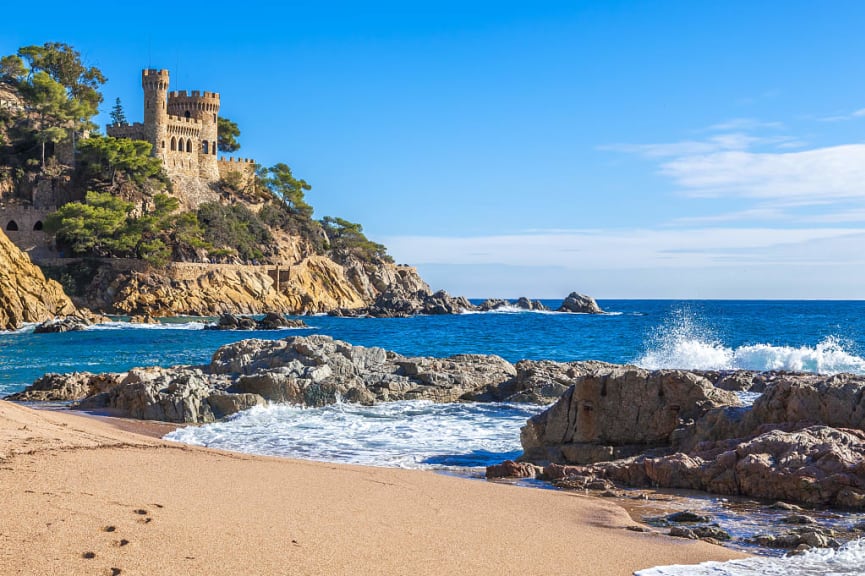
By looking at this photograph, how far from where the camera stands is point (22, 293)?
155ft

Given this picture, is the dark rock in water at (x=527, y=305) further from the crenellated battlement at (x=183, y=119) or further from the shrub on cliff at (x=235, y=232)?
the crenellated battlement at (x=183, y=119)

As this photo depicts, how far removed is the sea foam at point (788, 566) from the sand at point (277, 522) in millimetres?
186

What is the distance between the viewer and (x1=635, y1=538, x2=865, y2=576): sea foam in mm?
5387

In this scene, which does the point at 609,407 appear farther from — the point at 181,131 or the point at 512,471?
the point at 181,131

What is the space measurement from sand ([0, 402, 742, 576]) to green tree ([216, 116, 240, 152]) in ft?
284

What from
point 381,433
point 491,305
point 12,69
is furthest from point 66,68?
point 381,433

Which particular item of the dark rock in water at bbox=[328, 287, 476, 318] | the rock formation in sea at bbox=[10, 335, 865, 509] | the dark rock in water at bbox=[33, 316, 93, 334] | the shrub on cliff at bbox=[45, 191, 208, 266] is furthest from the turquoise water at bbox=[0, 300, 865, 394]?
the shrub on cliff at bbox=[45, 191, 208, 266]

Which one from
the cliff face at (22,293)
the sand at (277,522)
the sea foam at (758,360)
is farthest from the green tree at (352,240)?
the sand at (277,522)

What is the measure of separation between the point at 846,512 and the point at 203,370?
1407 centimetres

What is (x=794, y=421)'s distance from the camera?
9.36 m

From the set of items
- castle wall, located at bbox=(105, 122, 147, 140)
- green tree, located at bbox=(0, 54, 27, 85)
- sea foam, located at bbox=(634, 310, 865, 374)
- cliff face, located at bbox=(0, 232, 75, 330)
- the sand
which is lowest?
sea foam, located at bbox=(634, 310, 865, 374)

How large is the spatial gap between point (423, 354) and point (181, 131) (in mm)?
55677

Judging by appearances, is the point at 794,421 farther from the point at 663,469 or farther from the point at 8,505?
the point at 8,505

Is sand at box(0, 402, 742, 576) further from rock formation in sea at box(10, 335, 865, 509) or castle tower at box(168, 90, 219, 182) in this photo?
castle tower at box(168, 90, 219, 182)
